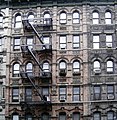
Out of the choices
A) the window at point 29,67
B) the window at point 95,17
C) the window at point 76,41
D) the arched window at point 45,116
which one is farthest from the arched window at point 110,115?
the window at point 95,17

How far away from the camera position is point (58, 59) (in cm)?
4188

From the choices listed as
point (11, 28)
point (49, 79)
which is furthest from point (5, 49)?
point (49, 79)

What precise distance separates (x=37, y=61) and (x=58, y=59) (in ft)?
8.20

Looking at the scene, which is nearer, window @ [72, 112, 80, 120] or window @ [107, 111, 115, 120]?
window @ [107, 111, 115, 120]

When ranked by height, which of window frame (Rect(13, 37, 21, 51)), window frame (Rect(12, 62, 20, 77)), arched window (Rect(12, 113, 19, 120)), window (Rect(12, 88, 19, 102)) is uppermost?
window frame (Rect(13, 37, 21, 51))

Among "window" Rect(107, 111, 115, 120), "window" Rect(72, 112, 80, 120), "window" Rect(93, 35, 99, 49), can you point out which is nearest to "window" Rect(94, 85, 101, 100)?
"window" Rect(107, 111, 115, 120)

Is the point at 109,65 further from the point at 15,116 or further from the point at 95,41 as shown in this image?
the point at 15,116

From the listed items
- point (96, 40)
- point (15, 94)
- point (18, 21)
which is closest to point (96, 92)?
point (96, 40)

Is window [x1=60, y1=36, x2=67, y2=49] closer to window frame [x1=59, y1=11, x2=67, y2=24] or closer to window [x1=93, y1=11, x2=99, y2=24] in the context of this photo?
window frame [x1=59, y1=11, x2=67, y2=24]

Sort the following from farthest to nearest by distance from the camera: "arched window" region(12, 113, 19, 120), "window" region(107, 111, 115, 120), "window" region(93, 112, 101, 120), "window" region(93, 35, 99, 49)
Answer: "window" region(93, 35, 99, 49) < "arched window" region(12, 113, 19, 120) < "window" region(93, 112, 101, 120) < "window" region(107, 111, 115, 120)

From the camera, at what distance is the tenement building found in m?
40.6

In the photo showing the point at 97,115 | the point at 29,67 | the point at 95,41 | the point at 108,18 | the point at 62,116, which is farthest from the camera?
the point at 108,18

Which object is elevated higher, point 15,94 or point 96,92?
point 96,92

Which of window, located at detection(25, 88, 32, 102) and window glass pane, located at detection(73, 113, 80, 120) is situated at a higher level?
window, located at detection(25, 88, 32, 102)
